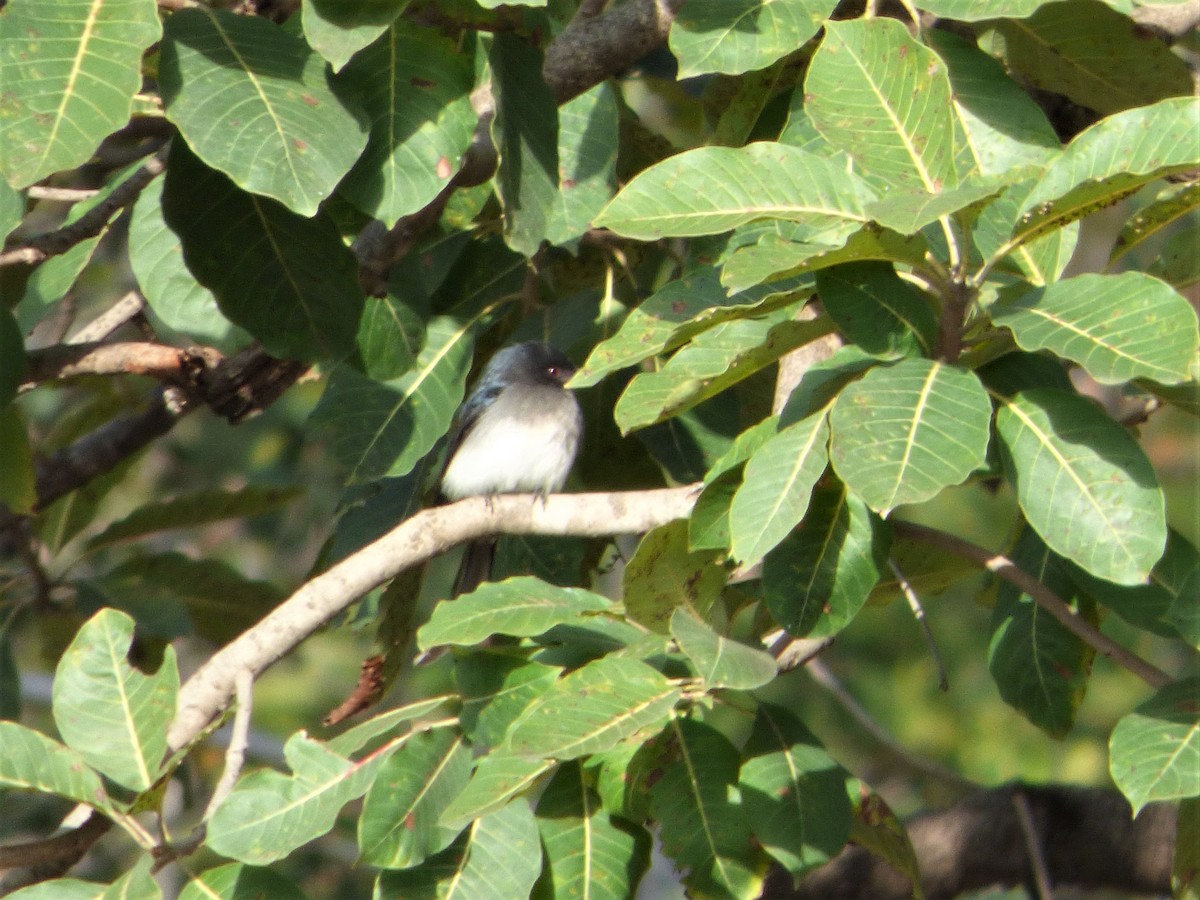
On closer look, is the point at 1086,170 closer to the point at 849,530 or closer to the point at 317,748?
the point at 849,530

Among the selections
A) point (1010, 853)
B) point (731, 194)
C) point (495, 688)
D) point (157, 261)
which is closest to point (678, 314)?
point (731, 194)

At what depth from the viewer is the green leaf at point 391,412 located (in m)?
3.21

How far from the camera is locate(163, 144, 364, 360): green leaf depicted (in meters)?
2.69

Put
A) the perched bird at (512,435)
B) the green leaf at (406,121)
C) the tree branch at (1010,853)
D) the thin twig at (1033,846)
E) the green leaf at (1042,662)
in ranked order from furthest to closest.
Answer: the perched bird at (512,435)
the tree branch at (1010,853)
the thin twig at (1033,846)
the green leaf at (1042,662)
the green leaf at (406,121)

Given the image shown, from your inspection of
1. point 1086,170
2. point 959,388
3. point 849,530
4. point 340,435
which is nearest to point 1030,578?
point 849,530

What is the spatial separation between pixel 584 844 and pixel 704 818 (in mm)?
222

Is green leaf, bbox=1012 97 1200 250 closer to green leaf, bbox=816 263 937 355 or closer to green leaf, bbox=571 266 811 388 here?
green leaf, bbox=816 263 937 355

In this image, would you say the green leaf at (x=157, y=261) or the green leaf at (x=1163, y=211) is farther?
the green leaf at (x=157, y=261)

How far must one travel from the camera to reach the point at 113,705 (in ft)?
7.59

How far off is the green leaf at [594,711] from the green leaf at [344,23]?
41.7 inches

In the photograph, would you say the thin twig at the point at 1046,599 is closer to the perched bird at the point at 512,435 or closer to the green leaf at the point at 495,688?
the green leaf at the point at 495,688

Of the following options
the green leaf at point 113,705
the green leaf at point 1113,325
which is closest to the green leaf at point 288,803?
the green leaf at point 113,705

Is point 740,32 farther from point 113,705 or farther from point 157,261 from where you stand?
point 113,705

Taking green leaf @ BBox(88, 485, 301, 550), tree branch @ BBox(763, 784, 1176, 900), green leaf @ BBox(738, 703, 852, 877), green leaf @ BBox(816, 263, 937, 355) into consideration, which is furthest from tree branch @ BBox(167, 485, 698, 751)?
green leaf @ BBox(88, 485, 301, 550)
